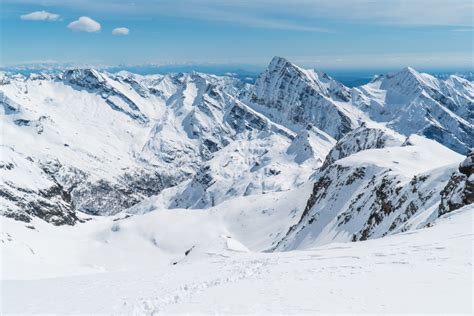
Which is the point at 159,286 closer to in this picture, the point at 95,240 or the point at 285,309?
the point at 285,309

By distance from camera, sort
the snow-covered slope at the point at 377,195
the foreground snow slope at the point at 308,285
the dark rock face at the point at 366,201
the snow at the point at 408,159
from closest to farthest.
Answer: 1. the foreground snow slope at the point at 308,285
2. the snow-covered slope at the point at 377,195
3. the dark rock face at the point at 366,201
4. the snow at the point at 408,159

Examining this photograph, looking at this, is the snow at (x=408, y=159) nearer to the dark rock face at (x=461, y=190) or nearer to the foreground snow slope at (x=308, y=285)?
the dark rock face at (x=461, y=190)

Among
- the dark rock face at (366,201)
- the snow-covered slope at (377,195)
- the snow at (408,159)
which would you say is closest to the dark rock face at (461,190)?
the snow-covered slope at (377,195)

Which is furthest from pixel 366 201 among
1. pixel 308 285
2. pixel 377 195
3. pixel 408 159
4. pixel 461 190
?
pixel 308 285

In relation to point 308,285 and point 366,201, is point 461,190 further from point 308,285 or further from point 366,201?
point 366,201

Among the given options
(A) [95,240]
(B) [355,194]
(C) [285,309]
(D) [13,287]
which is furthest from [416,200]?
(A) [95,240]

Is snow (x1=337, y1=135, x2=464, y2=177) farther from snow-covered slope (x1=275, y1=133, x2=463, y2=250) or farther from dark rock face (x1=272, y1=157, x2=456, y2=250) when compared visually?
Answer: dark rock face (x1=272, y1=157, x2=456, y2=250)
